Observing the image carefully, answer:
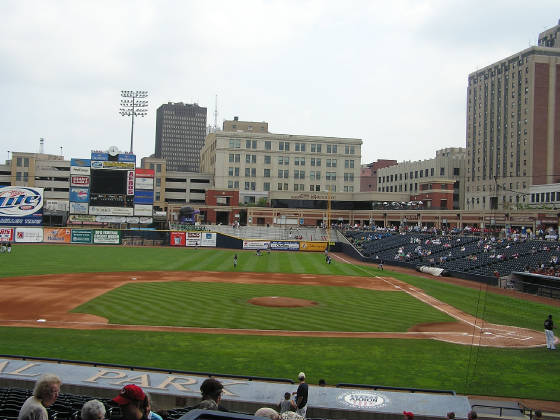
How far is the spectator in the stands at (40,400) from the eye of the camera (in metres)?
5.75

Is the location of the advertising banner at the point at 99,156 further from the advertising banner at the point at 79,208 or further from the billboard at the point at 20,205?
the billboard at the point at 20,205

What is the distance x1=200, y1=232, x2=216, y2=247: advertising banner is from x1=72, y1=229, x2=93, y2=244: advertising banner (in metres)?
17.7

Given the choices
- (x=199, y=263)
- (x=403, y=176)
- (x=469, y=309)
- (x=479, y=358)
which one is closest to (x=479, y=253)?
(x=469, y=309)

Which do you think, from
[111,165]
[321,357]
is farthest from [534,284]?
[111,165]

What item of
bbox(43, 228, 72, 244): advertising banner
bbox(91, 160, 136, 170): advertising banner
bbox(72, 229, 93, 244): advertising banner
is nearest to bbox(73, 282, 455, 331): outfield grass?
bbox(91, 160, 136, 170): advertising banner

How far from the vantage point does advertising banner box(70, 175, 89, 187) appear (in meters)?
65.1

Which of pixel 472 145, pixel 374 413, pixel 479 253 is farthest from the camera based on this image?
pixel 472 145

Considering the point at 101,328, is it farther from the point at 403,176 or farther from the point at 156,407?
the point at 403,176

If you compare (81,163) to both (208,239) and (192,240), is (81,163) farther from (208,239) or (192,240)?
(208,239)

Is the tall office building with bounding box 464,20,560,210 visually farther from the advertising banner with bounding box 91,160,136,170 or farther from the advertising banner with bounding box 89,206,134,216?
the advertising banner with bounding box 91,160,136,170

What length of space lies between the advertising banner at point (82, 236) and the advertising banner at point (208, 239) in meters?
17.7

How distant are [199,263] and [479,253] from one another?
31257 millimetres

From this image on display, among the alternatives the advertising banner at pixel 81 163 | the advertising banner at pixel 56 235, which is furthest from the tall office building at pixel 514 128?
the advertising banner at pixel 56 235

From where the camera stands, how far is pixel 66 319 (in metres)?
25.4
